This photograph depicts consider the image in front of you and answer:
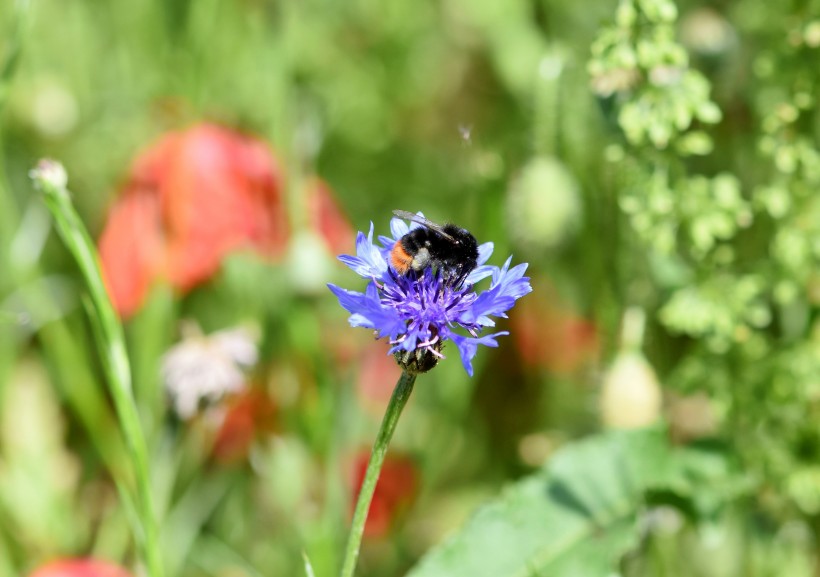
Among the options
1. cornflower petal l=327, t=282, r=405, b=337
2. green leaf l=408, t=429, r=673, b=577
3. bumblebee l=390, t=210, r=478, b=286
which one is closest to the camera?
cornflower petal l=327, t=282, r=405, b=337

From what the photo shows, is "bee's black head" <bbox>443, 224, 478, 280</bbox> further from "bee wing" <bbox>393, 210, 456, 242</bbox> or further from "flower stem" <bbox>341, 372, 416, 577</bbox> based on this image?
"flower stem" <bbox>341, 372, 416, 577</bbox>

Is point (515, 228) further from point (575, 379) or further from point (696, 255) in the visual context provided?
point (575, 379)

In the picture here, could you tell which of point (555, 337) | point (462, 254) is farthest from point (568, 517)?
point (555, 337)

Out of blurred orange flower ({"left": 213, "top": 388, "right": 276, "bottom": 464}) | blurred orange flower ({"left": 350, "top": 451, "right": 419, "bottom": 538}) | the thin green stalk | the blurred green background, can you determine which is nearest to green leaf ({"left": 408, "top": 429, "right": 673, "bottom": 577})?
the blurred green background

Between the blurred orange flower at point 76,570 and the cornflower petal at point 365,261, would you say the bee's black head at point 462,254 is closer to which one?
the cornflower petal at point 365,261

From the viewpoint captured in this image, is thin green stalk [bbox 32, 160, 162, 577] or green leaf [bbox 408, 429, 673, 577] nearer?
thin green stalk [bbox 32, 160, 162, 577]

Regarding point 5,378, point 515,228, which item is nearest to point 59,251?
point 5,378
